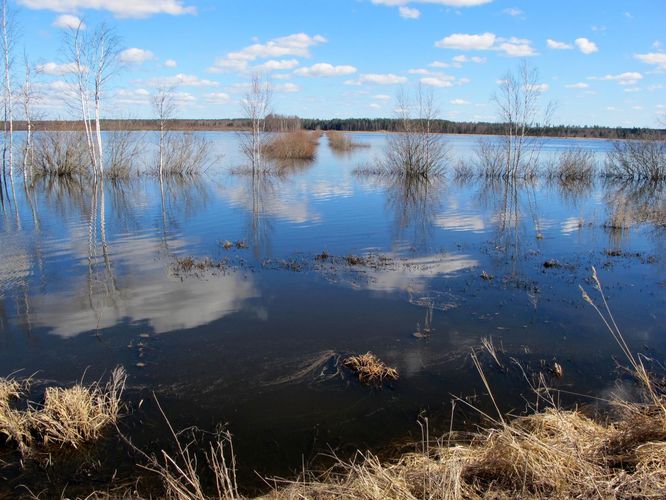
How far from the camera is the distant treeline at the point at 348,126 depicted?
33562mm

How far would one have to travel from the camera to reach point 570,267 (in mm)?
12516

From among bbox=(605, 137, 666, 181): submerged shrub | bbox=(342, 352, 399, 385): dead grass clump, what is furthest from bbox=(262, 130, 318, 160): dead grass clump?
bbox=(342, 352, 399, 385): dead grass clump

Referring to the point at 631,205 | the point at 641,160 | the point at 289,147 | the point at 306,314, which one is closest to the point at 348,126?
the point at 289,147

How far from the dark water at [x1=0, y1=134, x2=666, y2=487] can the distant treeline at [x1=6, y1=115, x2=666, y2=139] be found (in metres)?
15.3

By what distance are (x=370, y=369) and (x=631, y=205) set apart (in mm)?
→ 23243

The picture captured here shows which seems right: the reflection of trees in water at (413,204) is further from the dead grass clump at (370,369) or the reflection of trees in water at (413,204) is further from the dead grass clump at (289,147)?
the dead grass clump at (289,147)

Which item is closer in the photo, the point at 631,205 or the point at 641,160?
the point at 631,205

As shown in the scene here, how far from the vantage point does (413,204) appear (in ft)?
78.7

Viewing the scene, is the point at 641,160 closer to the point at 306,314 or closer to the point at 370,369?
the point at 306,314

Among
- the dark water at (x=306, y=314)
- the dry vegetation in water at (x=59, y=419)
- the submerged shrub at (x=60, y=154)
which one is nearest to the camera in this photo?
the dry vegetation in water at (x=59, y=419)

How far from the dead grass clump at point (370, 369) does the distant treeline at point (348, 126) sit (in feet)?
99.1

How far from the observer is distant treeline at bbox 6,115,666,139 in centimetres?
3356

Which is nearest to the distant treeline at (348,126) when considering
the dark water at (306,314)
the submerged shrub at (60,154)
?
the submerged shrub at (60,154)

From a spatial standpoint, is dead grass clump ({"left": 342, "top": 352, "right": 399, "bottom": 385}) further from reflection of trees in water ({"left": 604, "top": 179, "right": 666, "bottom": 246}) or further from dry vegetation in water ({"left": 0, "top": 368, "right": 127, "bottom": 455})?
reflection of trees in water ({"left": 604, "top": 179, "right": 666, "bottom": 246})
